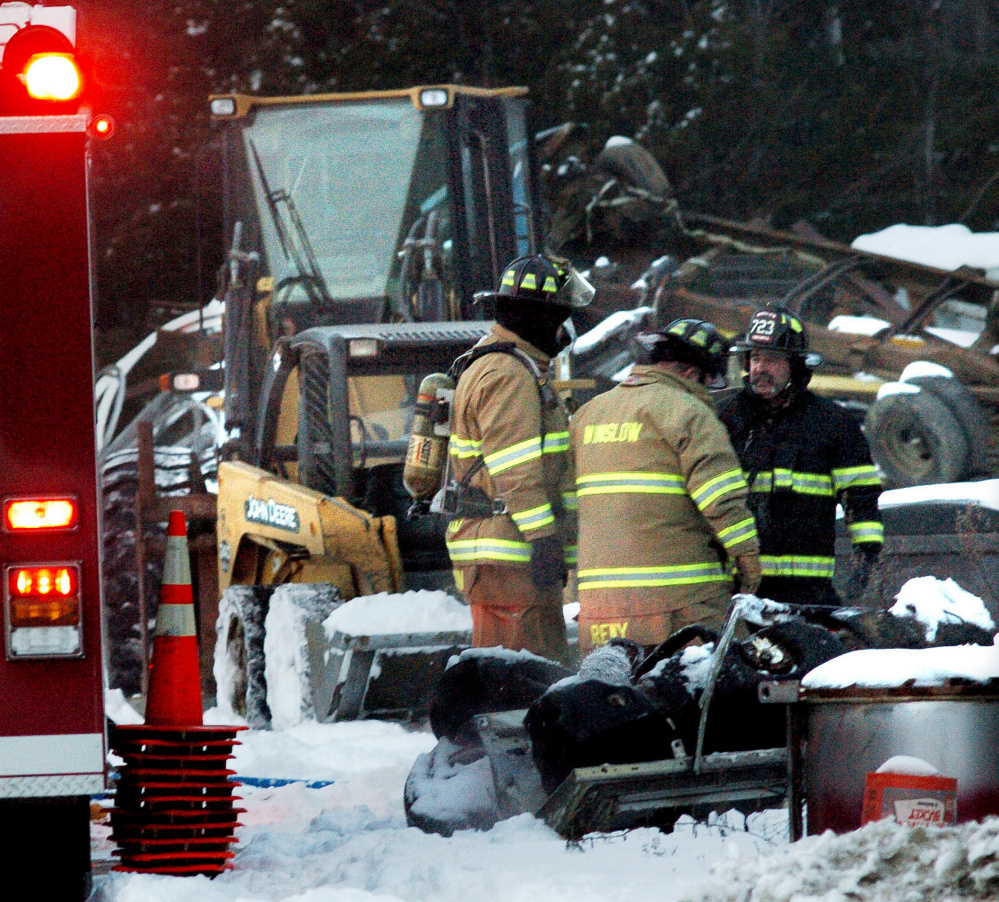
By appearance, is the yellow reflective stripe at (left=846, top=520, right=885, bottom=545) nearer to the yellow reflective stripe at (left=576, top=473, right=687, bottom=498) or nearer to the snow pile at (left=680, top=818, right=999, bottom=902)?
the yellow reflective stripe at (left=576, top=473, right=687, bottom=498)

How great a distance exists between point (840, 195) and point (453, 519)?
18315 millimetres

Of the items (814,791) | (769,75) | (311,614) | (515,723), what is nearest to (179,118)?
(769,75)

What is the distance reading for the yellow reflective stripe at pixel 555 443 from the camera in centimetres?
650

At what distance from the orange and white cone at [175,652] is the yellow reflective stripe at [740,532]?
6.10 ft

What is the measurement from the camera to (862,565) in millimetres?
6469

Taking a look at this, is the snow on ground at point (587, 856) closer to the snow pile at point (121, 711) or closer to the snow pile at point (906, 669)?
the snow pile at point (906, 669)

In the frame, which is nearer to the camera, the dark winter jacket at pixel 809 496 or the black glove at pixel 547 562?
the dark winter jacket at pixel 809 496

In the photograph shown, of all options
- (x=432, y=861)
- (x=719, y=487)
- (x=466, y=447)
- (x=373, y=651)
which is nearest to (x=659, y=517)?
(x=719, y=487)

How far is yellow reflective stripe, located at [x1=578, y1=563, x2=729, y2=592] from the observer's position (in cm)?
588

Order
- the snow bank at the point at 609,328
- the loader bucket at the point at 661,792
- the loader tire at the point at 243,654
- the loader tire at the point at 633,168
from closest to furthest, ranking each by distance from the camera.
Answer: the loader bucket at the point at 661,792 < the loader tire at the point at 243,654 < the snow bank at the point at 609,328 < the loader tire at the point at 633,168

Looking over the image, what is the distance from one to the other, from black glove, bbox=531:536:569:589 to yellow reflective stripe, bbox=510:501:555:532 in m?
0.17

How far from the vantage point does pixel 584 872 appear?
4.30m

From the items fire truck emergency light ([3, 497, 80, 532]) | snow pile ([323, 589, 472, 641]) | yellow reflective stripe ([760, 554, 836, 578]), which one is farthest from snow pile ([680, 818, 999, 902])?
snow pile ([323, 589, 472, 641])

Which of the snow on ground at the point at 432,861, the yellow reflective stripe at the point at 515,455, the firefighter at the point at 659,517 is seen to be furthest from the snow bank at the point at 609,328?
the snow on ground at the point at 432,861
